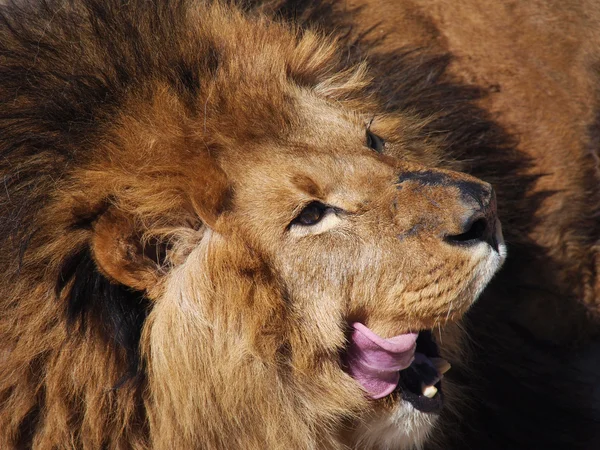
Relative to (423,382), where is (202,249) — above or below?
above

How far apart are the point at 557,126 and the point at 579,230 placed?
15.9 inches

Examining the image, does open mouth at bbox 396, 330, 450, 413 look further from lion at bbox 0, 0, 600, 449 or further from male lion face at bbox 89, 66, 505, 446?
male lion face at bbox 89, 66, 505, 446

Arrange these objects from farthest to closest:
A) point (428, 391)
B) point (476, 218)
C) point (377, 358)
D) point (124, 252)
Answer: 1. point (428, 391)
2. point (377, 358)
3. point (476, 218)
4. point (124, 252)

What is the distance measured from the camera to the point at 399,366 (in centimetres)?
239

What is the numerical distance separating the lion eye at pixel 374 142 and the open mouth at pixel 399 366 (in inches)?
21.4

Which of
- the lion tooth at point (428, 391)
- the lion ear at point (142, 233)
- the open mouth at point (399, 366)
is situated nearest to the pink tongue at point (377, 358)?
the open mouth at point (399, 366)

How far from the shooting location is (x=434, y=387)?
8.26 feet

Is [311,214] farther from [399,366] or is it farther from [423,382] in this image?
[423,382]

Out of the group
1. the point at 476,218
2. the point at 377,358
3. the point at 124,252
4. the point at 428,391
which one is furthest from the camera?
the point at 428,391

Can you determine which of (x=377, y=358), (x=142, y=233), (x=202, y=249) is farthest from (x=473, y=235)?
(x=142, y=233)

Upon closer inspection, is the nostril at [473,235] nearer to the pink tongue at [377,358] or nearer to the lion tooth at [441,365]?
the pink tongue at [377,358]

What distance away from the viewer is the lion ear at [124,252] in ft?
6.68

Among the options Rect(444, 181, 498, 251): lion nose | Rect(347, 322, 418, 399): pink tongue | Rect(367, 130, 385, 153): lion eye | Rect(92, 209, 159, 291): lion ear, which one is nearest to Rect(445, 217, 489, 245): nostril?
Rect(444, 181, 498, 251): lion nose

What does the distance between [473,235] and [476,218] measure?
7 cm
